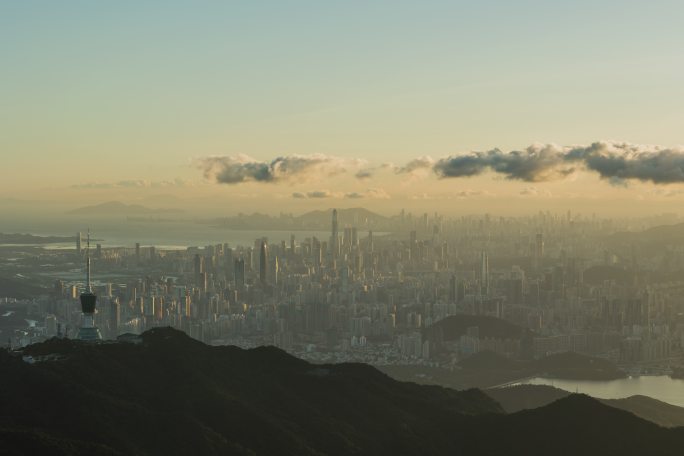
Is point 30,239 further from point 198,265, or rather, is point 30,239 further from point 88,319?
point 88,319

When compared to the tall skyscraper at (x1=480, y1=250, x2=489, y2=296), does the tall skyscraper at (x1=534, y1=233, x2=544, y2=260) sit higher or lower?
higher

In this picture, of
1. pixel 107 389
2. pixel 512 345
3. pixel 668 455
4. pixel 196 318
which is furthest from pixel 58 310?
pixel 668 455

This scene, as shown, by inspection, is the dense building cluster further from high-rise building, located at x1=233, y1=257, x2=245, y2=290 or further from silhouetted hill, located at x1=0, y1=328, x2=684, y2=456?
silhouetted hill, located at x1=0, y1=328, x2=684, y2=456

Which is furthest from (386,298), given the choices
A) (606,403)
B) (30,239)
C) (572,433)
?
(30,239)

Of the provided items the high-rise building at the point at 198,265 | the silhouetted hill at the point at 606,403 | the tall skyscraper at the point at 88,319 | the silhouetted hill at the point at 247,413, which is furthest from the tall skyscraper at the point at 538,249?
the silhouetted hill at the point at 247,413

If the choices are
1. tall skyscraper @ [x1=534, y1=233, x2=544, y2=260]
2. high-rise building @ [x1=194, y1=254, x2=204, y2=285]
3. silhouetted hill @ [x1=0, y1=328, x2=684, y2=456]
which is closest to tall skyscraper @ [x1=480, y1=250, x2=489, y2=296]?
tall skyscraper @ [x1=534, y1=233, x2=544, y2=260]

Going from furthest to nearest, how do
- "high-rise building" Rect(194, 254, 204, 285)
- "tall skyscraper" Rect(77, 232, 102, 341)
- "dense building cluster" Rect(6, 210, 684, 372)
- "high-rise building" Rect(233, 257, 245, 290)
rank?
1. "high-rise building" Rect(194, 254, 204, 285)
2. "high-rise building" Rect(233, 257, 245, 290)
3. "dense building cluster" Rect(6, 210, 684, 372)
4. "tall skyscraper" Rect(77, 232, 102, 341)
